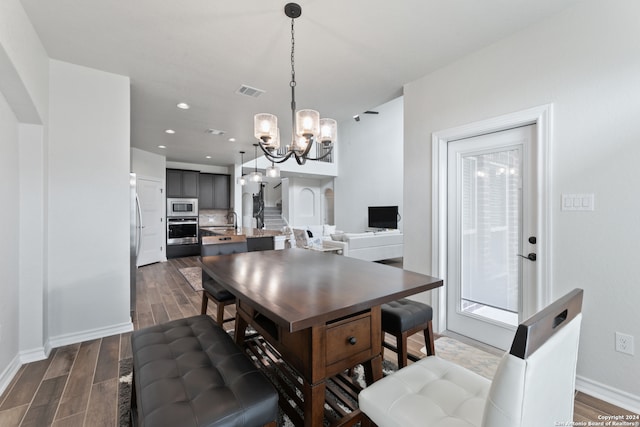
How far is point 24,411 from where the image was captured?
1.70 metres

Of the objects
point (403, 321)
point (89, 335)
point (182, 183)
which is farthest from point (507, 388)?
point (182, 183)

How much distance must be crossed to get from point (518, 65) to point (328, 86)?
5.80 feet

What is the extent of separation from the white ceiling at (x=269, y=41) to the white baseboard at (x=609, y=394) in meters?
2.60

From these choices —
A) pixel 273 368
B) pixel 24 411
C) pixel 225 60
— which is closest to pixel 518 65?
pixel 225 60

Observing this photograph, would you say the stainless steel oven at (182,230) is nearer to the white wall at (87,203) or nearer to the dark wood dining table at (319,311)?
the white wall at (87,203)

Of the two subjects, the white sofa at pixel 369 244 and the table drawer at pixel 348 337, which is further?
the white sofa at pixel 369 244

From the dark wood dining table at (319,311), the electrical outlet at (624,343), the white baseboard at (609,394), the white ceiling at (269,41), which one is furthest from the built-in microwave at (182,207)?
the electrical outlet at (624,343)

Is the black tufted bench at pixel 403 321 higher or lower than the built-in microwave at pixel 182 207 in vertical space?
lower

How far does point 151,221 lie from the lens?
6539 millimetres

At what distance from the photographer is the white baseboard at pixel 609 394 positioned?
171 centimetres

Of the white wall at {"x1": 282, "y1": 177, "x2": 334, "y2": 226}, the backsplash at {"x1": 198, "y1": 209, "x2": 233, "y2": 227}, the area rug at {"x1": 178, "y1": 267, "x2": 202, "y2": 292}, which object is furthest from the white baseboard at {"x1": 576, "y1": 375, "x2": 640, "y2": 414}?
the white wall at {"x1": 282, "y1": 177, "x2": 334, "y2": 226}

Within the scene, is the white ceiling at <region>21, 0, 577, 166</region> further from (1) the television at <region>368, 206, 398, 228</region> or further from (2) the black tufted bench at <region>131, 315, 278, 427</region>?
(1) the television at <region>368, 206, 398, 228</region>

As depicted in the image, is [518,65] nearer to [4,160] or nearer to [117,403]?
[117,403]

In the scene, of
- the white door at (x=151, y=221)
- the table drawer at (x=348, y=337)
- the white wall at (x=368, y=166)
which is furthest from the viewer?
the white wall at (x=368, y=166)
